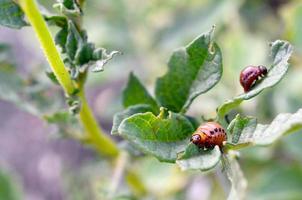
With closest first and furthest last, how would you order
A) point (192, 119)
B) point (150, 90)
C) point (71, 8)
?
point (71, 8) → point (192, 119) → point (150, 90)

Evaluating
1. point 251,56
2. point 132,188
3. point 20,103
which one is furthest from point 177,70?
point 251,56

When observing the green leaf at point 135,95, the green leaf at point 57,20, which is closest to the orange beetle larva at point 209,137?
the green leaf at point 135,95

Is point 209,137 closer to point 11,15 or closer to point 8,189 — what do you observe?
point 11,15

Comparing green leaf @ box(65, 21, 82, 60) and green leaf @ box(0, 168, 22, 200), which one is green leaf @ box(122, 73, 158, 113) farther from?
green leaf @ box(0, 168, 22, 200)

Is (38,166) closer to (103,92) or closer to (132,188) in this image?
(103,92)

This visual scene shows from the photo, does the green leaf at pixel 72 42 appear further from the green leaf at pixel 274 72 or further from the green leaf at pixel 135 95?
the green leaf at pixel 274 72

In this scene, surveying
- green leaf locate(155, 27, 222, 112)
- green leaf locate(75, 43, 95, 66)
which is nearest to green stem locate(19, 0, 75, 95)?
green leaf locate(75, 43, 95, 66)

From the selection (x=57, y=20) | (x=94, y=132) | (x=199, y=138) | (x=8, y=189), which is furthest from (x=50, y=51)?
(x=8, y=189)
